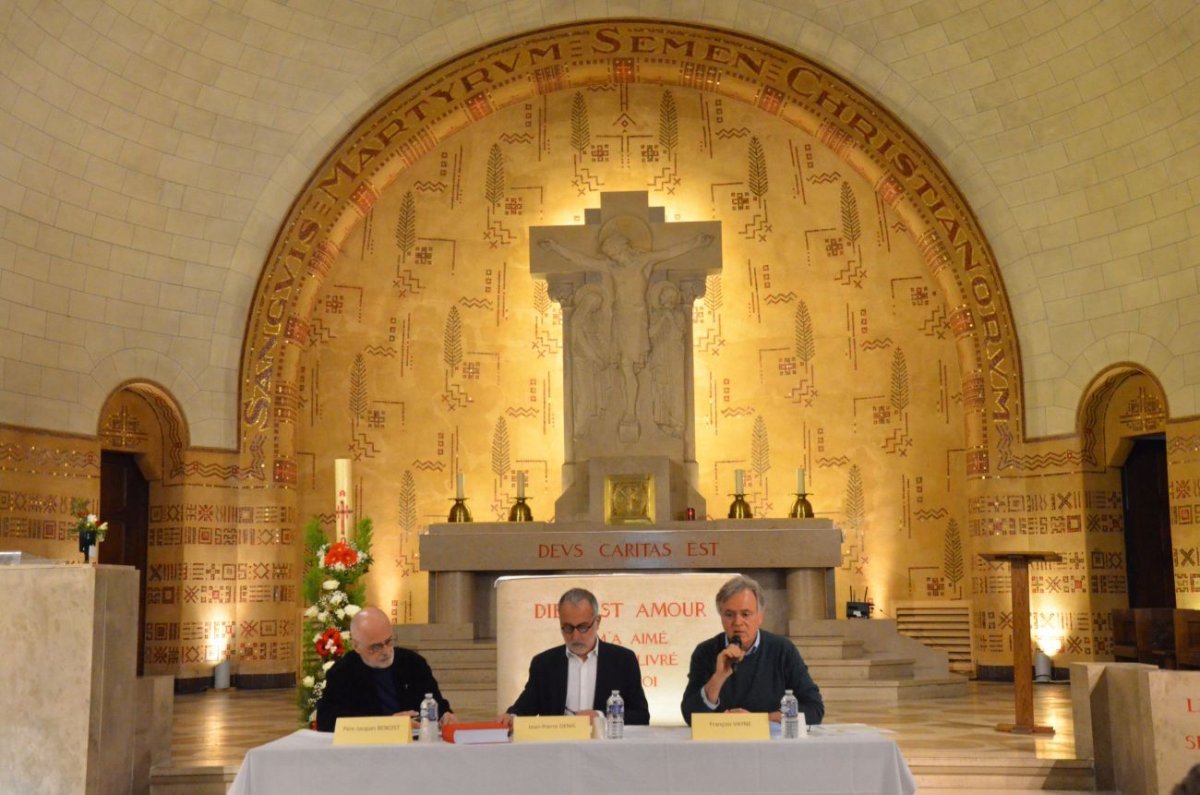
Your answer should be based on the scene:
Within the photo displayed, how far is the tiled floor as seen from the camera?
831 cm

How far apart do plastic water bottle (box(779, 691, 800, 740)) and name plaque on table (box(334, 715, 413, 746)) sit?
1.40m

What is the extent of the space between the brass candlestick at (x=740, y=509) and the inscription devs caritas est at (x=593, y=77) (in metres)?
3.15

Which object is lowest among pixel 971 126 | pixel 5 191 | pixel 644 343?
pixel 644 343

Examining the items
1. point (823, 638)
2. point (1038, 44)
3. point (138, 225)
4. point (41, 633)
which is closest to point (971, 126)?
point (1038, 44)

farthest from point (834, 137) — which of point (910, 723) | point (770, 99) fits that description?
point (910, 723)

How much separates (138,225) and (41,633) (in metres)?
7.97

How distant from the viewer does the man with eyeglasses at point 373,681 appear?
5852 millimetres

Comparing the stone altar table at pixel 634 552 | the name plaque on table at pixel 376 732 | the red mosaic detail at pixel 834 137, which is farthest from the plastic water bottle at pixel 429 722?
the red mosaic detail at pixel 834 137

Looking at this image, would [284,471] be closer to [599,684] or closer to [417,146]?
[417,146]

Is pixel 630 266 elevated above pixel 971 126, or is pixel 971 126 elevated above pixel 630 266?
pixel 971 126

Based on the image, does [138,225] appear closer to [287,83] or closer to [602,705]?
[287,83]

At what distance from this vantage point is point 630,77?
15352mm

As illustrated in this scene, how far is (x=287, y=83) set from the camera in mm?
14000

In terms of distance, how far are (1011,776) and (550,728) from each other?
4.09 meters
